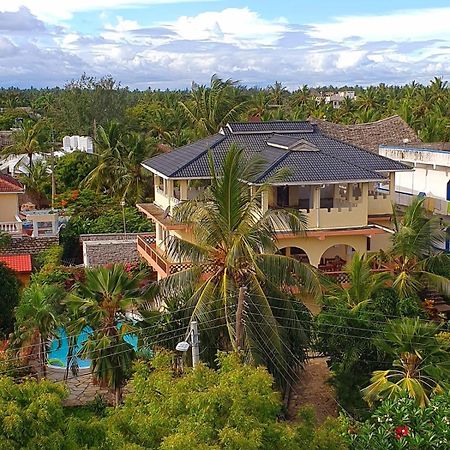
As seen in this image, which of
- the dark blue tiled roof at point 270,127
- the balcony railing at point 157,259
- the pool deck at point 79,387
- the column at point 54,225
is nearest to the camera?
the pool deck at point 79,387

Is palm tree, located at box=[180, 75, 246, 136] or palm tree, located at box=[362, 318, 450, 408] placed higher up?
→ palm tree, located at box=[180, 75, 246, 136]

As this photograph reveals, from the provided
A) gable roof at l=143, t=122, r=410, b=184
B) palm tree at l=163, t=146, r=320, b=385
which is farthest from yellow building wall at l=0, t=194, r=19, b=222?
palm tree at l=163, t=146, r=320, b=385

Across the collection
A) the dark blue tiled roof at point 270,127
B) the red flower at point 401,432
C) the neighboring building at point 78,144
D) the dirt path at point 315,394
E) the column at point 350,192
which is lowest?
the dirt path at point 315,394

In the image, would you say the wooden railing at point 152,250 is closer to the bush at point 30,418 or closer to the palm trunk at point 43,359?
the palm trunk at point 43,359

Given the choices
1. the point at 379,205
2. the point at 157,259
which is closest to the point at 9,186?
the point at 157,259

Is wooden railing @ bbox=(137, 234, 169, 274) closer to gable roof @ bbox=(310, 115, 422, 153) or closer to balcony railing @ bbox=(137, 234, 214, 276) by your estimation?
balcony railing @ bbox=(137, 234, 214, 276)

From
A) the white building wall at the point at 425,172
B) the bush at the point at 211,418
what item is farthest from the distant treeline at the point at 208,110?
the bush at the point at 211,418

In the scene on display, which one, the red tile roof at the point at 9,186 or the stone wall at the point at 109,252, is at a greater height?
the red tile roof at the point at 9,186
